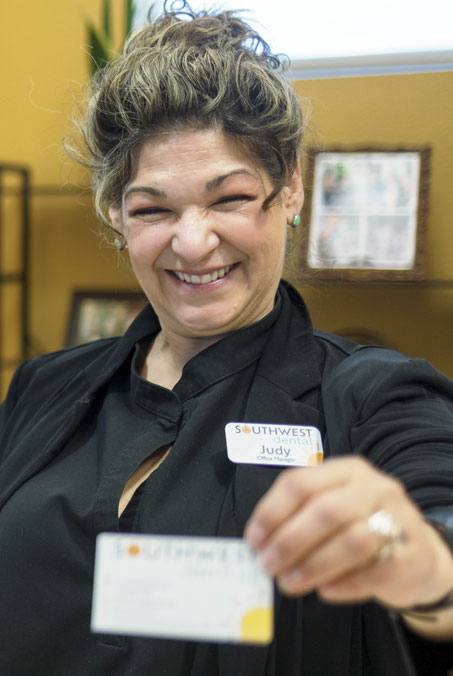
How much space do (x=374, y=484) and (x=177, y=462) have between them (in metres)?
0.53

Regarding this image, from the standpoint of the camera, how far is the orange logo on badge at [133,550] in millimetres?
723

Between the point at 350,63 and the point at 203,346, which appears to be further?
the point at 350,63

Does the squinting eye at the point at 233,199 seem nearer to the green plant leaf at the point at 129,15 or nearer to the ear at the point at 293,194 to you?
the ear at the point at 293,194

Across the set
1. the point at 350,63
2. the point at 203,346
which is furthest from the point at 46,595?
the point at 350,63

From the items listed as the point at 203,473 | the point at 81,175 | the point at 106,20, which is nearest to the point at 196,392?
the point at 203,473

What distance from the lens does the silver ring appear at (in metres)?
0.66

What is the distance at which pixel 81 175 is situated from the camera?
2238 millimetres

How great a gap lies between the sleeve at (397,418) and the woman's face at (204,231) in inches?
7.1

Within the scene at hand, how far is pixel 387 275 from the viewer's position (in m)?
2.26

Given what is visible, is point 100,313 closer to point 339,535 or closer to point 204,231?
point 204,231

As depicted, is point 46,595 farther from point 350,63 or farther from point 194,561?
point 350,63

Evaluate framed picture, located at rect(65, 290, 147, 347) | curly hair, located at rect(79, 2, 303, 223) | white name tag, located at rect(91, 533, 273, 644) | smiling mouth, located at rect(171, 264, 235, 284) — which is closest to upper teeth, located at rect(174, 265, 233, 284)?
smiling mouth, located at rect(171, 264, 235, 284)

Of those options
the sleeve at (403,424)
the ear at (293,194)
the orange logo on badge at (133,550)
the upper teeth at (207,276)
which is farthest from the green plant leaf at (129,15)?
the orange logo on badge at (133,550)

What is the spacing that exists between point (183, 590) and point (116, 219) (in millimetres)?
802
